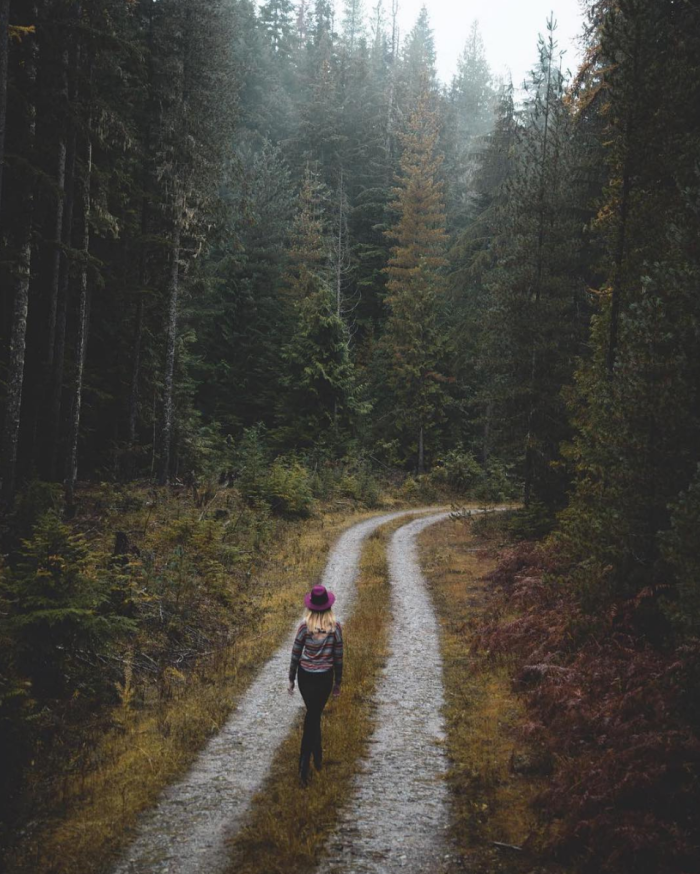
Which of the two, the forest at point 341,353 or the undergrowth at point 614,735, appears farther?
the forest at point 341,353

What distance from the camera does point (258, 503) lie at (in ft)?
81.7

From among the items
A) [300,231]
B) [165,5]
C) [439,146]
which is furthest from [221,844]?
[439,146]

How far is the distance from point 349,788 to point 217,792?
1.61m

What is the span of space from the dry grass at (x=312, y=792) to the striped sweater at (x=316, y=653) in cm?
121

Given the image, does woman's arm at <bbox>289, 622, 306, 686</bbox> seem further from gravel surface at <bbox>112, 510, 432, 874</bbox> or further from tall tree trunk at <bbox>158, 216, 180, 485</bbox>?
tall tree trunk at <bbox>158, 216, 180, 485</bbox>

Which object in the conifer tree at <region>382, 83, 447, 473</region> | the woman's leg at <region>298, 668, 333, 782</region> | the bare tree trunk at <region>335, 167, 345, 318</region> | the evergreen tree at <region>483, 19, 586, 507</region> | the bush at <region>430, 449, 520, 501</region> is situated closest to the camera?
the woman's leg at <region>298, 668, 333, 782</region>

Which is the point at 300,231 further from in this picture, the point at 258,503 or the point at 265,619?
the point at 265,619

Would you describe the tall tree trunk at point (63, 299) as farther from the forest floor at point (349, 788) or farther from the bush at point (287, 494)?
the bush at point (287, 494)

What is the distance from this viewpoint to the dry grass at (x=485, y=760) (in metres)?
5.95

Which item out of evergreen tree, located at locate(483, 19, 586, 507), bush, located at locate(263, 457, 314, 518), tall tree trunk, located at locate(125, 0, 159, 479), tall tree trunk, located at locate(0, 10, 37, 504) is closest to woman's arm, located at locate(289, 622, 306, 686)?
tall tree trunk, located at locate(0, 10, 37, 504)

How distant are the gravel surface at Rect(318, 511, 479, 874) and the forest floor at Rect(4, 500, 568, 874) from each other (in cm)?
2

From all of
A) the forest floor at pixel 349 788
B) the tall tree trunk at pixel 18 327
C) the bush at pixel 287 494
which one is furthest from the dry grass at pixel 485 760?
the bush at pixel 287 494

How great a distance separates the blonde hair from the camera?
7.33 meters

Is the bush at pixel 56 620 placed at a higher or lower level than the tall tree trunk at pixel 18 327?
lower
